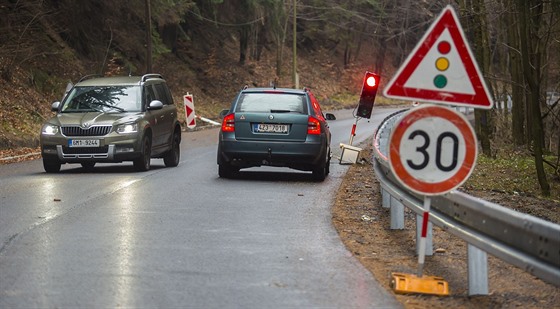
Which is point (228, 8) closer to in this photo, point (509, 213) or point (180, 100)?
point (180, 100)

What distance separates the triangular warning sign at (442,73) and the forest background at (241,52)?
419 inches

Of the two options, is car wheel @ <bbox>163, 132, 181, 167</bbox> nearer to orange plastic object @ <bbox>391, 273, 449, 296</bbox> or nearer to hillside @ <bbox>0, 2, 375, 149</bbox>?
hillside @ <bbox>0, 2, 375, 149</bbox>

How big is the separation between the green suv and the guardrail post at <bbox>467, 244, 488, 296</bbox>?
37.9 ft

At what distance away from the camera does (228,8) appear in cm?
5000

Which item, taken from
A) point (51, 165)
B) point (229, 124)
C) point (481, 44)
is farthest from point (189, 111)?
point (229, 124)

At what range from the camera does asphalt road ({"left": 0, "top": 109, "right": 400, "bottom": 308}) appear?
710cm

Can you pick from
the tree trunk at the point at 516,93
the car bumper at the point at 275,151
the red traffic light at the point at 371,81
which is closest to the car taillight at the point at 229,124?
the car bumper at the point at 275,151

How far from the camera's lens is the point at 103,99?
19078 mm

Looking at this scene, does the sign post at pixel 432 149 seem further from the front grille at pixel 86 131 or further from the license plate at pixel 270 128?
the front grille at pixel 86 131

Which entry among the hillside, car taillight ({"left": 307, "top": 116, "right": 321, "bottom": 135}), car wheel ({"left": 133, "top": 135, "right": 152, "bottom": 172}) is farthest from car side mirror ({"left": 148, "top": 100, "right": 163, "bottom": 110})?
the hillside

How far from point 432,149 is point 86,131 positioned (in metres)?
11.7

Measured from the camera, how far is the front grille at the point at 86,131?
58.7 ft

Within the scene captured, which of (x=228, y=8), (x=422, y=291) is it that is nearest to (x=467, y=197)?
(x=422, y=291)

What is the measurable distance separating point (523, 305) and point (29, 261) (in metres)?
4.31
